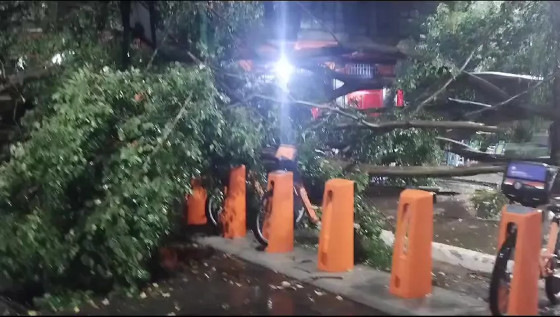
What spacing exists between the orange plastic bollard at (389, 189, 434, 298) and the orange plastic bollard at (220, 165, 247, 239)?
2885mm

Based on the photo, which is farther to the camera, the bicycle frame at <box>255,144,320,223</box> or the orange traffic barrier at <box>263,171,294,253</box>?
the bicycle frame at <box>255,144,320,223</box>

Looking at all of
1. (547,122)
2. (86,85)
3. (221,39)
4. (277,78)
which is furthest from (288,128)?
(547,122)

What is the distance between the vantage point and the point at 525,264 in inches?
206

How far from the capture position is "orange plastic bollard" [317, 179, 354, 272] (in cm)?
664

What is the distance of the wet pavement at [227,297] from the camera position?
574cm

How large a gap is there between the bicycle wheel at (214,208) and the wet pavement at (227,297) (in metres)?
1.35

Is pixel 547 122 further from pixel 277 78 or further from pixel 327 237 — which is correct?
pixel 327 237

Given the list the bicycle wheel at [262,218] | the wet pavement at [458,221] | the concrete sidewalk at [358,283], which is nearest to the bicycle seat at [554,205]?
the concrete sidewalk at [358,283]

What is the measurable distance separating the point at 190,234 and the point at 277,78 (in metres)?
2.43

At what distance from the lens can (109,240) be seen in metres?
6.35

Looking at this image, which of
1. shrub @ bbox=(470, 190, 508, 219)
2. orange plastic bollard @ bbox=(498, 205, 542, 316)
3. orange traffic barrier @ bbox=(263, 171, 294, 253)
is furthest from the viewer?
shrub @ bbox=(470, 190, 508, 219)

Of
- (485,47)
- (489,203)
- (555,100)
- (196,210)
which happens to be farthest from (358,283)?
(489,203)

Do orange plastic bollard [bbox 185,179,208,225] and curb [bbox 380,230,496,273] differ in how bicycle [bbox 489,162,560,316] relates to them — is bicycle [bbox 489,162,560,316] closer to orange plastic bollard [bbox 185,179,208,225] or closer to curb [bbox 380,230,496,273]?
curb [bbox 380,230,496,273]

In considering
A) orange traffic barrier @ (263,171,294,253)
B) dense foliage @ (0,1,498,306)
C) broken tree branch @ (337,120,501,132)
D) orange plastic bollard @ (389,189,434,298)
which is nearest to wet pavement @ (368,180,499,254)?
broken tree branch @ (337,120,501,132)
